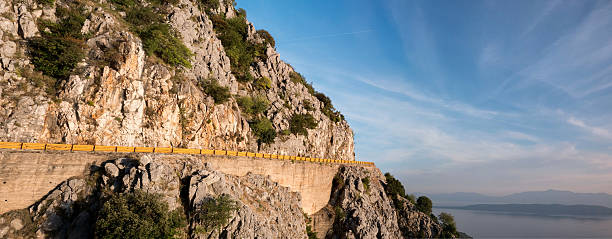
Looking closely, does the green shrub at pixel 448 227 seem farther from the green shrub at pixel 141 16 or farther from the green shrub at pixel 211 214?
the green shrub at pixel 141 16

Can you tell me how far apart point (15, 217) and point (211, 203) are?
13.7 metres

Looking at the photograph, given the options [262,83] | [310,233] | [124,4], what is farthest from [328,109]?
[124,4]

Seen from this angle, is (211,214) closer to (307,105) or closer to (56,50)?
(56,50)

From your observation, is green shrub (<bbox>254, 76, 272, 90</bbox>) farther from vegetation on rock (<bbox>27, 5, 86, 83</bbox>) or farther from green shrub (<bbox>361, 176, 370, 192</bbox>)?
vegetation on rock (<bbox>27, 5, 86, 83</bbox>)

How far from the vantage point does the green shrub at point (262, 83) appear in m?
54.8

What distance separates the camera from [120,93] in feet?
105

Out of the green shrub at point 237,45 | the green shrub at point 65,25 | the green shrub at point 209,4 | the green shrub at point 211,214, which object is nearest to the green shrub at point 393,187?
the green shrub at point 237,45

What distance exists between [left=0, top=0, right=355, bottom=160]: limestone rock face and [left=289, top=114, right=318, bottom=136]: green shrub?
2.35 m

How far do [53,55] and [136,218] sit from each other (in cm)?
2172

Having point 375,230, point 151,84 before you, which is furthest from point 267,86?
point 375,230

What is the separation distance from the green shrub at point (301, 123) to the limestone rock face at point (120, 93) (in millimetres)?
2346

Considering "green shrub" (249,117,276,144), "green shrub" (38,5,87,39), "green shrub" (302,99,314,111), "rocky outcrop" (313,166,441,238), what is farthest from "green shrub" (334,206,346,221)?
"green shrub" (38,5,87,39)

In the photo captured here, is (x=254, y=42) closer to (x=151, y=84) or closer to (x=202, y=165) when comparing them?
(x=151, y=84)

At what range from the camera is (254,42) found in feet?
209
